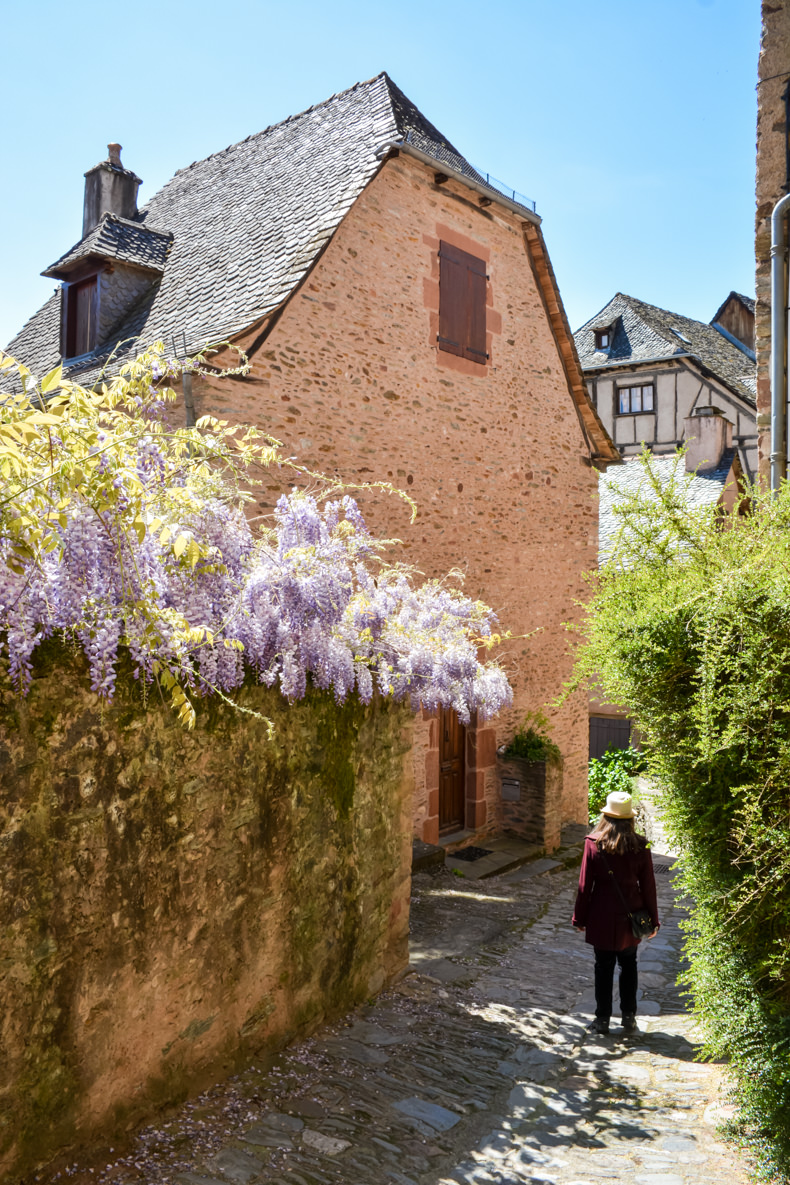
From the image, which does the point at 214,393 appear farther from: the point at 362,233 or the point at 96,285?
the point at 96,285

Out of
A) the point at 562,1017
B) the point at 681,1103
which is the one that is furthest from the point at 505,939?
the point at 681,1103

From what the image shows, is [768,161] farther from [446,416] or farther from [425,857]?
[425,857]

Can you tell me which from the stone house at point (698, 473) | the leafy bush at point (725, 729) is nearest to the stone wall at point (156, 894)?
the leafy bush at point (725, 729)

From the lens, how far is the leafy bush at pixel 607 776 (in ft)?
47.6

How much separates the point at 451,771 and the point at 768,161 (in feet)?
22.9

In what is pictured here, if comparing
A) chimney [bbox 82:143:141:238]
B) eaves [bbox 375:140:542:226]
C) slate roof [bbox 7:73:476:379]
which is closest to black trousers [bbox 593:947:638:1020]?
slate roof [bbox 7:73:476:379]

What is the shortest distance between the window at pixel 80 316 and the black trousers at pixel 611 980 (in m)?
7.87

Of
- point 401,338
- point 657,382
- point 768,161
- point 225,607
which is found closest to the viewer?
point 225,607

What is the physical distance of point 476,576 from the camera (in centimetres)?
1012

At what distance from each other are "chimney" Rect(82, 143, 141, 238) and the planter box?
8963 millimetres

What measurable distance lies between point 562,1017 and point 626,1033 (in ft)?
1.46

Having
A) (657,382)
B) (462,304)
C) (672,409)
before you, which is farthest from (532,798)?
(657,382)

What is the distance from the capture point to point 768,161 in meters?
6.16

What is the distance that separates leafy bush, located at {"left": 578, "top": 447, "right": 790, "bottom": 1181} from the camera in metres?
3.42
